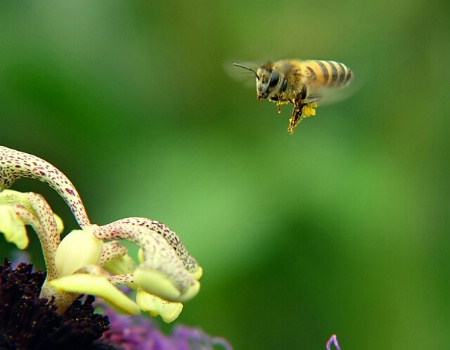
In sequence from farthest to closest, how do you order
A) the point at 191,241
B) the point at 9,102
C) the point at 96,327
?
1. the point at 9,102
2. the point at 191,241
3. the point at 96,327

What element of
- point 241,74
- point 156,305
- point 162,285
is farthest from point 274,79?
point 162,285

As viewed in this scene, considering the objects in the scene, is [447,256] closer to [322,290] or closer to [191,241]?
[322,290]

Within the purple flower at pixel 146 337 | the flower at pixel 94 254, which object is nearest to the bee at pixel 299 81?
the purple flower at pixel 146 337

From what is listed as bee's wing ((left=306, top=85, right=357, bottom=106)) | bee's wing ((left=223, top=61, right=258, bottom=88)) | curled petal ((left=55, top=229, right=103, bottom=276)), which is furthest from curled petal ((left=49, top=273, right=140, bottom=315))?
bee's wing ((left=223, top=61, right=258, bottom=88))

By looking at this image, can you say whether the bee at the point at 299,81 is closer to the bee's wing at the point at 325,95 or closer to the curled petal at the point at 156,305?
the bee's wing at the point at 325,95

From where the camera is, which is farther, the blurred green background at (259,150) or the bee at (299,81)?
the blurred green background at (259,150)

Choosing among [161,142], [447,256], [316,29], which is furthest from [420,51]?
[161,142]

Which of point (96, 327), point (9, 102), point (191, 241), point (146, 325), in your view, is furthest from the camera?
point (9, 102)

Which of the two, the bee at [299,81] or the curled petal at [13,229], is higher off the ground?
the bee at [299,81]
